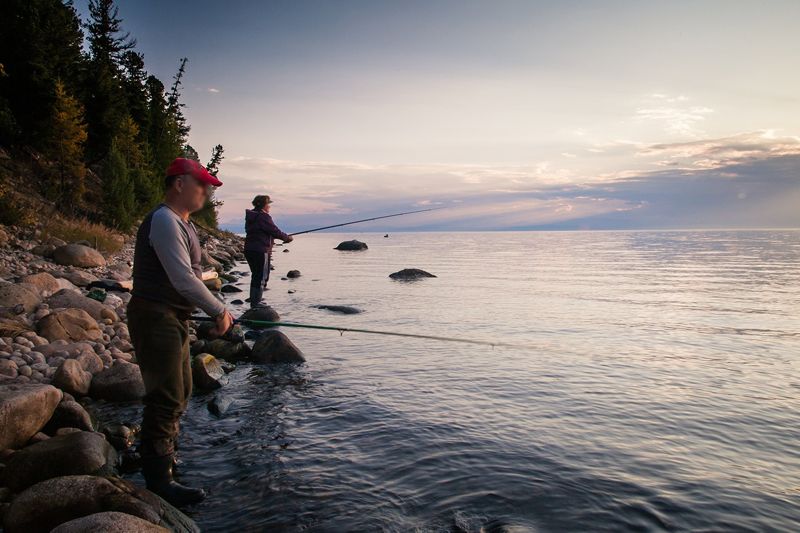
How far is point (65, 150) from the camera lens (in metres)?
29.4

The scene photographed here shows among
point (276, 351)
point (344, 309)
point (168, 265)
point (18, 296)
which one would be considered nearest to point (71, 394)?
point (18, 296)

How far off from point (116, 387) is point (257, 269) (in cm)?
688

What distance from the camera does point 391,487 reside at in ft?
17.7

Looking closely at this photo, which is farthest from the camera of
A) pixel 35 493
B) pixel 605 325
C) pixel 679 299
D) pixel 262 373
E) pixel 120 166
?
pixel 120 166

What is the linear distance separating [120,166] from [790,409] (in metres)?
31.8

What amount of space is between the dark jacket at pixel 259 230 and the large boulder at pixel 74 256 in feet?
23.5

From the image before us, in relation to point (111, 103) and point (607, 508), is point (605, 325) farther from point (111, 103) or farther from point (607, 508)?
point (111, 103)

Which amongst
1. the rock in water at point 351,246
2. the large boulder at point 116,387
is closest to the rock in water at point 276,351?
the large boulder at point 116,387

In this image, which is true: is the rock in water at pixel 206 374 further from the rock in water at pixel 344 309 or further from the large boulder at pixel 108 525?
the rock in water at pixel 344 309

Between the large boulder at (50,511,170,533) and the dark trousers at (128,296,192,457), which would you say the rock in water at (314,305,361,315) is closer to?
the dark trousers at (128,296,192,457)

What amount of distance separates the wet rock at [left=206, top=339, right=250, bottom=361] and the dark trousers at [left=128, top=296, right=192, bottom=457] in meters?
6.32

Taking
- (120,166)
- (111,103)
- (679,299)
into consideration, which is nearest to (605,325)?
(679,299)

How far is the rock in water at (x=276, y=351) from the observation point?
10820 millimetres

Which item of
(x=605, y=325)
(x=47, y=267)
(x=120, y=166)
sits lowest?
(x=605, y=325)
